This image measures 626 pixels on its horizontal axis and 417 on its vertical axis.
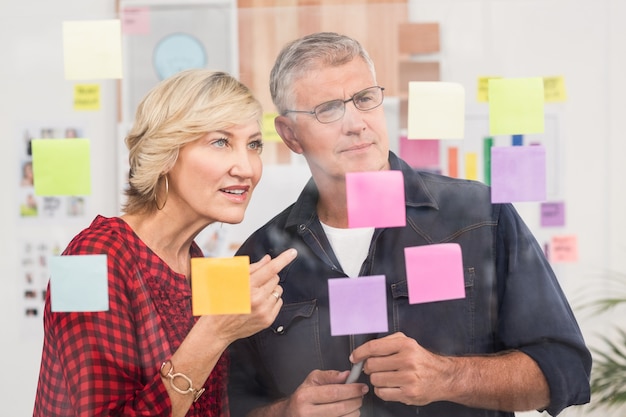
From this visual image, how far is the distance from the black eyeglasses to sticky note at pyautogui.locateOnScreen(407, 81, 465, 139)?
8 centimetres

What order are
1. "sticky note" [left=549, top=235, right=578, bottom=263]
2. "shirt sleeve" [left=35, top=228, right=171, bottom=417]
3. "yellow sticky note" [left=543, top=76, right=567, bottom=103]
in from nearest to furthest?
"shirt sleeve" [left=35, top=228, right=171, bottom=417]
"yellow sticky note" [left=543, top=76, right=567, bottom=103]
"sticky note" [left=549, top=235, right=578, bottom=263]

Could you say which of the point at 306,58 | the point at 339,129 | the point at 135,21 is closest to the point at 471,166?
the point at 339,129

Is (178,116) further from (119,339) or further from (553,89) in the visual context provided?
(553,89)

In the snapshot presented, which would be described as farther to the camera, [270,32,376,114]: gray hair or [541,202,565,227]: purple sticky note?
[541,202,565,227]: purple sticky note

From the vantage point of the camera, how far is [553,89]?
1.44m

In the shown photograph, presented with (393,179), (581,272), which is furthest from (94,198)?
(581,272)

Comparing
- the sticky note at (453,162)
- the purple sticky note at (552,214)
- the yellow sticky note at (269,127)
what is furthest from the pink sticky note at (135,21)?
the purple sticky note at (552,214)

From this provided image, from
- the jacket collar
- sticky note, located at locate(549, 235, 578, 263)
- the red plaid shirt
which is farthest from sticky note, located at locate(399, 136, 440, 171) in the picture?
the red plaid shirt

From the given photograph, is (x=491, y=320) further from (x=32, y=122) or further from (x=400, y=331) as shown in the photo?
(x=32, y=122)

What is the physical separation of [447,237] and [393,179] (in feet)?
0.51

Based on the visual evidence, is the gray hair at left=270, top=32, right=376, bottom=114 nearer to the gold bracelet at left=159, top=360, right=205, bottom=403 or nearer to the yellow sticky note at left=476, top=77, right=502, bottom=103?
the yellow sticky note at left=476, top=77, right=502, bottom=103

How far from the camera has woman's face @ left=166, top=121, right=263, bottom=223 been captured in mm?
1261

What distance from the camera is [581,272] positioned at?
1.57 meters

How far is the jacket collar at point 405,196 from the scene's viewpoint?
136 centimetres
